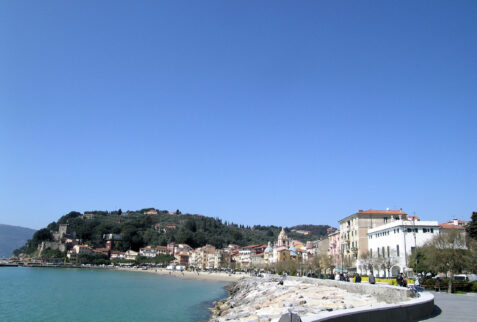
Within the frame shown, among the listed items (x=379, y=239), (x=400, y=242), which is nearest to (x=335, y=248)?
(x=379, y=239)

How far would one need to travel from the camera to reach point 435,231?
54125 mm

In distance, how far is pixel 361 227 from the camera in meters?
66.1

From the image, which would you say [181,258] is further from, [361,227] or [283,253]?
[361,227]

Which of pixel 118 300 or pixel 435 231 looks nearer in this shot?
pixel 118 300

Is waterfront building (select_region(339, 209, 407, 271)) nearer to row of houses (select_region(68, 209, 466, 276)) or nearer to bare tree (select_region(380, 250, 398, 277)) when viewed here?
row of houses (select_region(68, 209, 466, 276))

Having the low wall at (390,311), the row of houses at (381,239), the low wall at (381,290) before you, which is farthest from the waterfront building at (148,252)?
the low wall at (390,311)

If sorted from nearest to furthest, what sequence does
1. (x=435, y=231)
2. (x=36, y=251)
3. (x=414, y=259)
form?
(x=414, y=259) < (x=435, y=231) < (x=36, y=251)

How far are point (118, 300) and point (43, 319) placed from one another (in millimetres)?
16210

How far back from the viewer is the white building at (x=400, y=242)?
170 ft

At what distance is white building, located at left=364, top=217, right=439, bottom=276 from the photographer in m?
51.7

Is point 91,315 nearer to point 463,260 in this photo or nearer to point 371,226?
point 463,260

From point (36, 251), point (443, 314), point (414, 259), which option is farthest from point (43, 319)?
point (36, 251)

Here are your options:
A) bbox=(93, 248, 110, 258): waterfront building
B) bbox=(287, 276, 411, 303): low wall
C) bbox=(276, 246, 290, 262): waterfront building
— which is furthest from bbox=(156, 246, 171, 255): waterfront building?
bbox=(287, 276, 411, 303): low wall

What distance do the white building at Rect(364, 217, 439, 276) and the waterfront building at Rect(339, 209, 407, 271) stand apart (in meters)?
6.91
